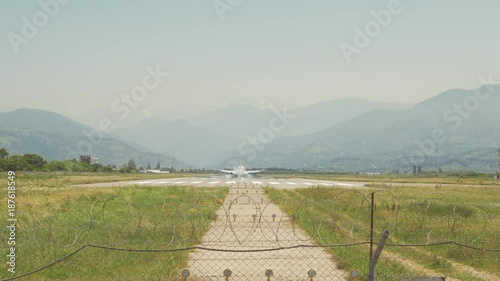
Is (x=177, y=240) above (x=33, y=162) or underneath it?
underneath

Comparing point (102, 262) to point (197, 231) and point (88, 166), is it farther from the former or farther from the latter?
point (88, 166)

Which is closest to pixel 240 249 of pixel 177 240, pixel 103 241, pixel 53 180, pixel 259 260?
pixel 259 260

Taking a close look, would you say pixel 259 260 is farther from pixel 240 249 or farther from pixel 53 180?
pixel 53 180

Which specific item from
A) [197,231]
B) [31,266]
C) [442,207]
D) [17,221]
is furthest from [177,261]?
[442,207]


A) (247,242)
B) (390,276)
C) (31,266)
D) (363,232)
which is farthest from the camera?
(363,232)

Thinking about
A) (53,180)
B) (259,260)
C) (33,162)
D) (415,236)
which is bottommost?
(259,260)

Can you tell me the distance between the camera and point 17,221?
1912 cm

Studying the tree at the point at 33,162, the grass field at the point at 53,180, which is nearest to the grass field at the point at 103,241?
the grass field at the point at 53,180

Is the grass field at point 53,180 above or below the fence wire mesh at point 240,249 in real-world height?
above

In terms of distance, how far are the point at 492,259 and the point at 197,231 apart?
34.2 ft

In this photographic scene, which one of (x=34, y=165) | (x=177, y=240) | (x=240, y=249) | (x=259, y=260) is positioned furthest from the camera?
(x=34, y=165)

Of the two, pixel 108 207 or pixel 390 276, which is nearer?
pixel 390 276

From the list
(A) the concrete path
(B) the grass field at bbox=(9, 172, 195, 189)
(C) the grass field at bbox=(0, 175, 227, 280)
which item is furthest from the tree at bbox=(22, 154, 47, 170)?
(A) the concrete path

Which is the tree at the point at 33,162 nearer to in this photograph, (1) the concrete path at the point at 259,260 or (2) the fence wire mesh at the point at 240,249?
(2) the fence wire mesh at the point at 240,249
